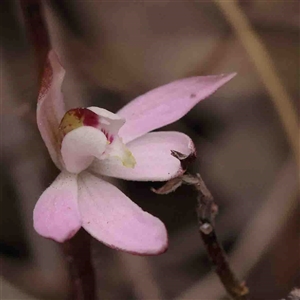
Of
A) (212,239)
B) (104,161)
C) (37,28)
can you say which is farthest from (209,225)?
(37,28)

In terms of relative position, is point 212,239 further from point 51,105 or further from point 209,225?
point 51,105

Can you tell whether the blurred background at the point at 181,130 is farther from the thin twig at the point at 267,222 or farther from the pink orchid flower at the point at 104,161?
the pink orchid flower at the point at 104,161

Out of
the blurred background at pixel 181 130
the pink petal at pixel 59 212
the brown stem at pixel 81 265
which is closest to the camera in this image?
the pink petal at pixel 59 212

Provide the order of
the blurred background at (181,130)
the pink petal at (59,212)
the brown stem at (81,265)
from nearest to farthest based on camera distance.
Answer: the pink petal at (59,212)
the brown stem at (81,265)
the blurred background at (181,130)

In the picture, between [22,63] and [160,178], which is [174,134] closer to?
[160,178]

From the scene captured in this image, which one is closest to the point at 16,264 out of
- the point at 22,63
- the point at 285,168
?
the point at 22,63

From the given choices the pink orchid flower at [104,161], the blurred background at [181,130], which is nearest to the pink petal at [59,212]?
the pink orchid flower at [104,161]

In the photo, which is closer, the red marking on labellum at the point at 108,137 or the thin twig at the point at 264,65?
the red marking on labellum at the point at 108,137
